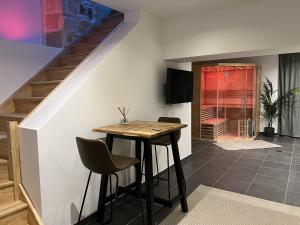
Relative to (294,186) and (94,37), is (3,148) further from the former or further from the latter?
(294,186)

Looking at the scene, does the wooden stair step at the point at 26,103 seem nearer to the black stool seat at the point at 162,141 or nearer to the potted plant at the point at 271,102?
the black stool seat at the point at 162,141

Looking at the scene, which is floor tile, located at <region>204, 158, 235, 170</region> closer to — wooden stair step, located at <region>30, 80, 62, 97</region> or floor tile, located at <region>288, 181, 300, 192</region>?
floor tile, located at <region>288, 181, 300, 192</region>

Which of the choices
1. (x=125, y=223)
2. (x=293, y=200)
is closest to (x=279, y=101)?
(x=293, y=200)

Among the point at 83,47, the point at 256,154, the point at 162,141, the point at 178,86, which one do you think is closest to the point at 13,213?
the point at 162,141

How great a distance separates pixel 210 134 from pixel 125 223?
4028mm

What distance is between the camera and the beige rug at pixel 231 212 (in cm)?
236

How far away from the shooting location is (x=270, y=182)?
3.31 metres

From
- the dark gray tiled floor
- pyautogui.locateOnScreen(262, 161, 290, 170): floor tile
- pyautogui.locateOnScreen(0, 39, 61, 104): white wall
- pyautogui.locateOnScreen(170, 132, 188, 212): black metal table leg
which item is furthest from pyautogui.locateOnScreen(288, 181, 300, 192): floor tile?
pyautogui.locateOnScreen(0, 39, 61, 104): white wall

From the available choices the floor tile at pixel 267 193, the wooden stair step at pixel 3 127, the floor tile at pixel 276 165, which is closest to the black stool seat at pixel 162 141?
the floor tile at pixel 267 193

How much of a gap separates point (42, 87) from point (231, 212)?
272 cm

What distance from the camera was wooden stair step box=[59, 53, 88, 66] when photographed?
3.43 meters

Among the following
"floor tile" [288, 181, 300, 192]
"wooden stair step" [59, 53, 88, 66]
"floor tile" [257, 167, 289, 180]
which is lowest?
"floor tile" [288, 181, 300, 192]

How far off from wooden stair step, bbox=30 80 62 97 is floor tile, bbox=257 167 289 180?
3.30 m

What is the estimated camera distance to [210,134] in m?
5.94
